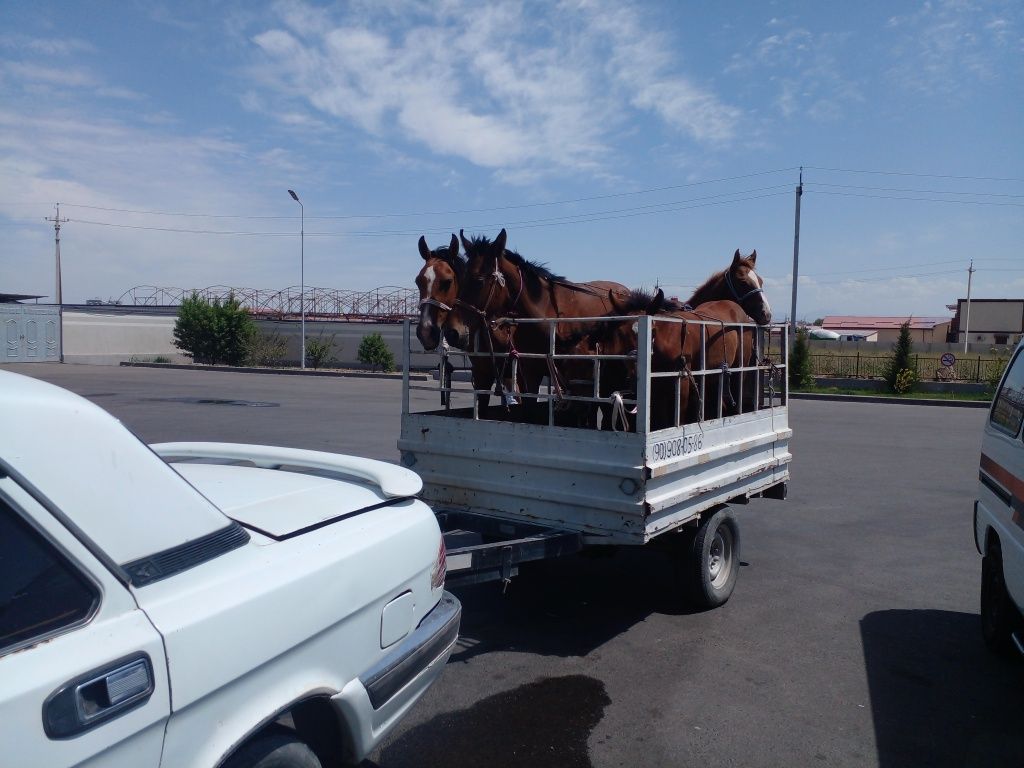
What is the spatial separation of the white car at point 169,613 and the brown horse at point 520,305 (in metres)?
2.90

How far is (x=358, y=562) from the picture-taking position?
2730mm

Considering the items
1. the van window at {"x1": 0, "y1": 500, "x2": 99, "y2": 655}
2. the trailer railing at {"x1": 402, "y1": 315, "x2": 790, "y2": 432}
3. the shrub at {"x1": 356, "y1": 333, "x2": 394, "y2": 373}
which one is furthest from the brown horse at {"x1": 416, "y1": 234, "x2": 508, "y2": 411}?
the shrub at {"x1": 356, "y1": 333, "x2": 394, "y2": 373}

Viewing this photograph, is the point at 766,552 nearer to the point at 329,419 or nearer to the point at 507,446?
the point at 507,446

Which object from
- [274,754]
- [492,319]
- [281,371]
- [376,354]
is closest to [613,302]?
[492,319]

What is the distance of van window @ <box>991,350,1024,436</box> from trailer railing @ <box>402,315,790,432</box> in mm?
1823

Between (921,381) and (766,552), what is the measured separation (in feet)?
84.4

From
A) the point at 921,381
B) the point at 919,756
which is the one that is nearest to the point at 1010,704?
the point at 919,756

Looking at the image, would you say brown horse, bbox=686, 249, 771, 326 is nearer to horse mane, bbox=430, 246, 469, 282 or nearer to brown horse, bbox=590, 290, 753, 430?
brown horse, bbox=590, 290, 753, 430

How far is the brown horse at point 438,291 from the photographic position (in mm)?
5551

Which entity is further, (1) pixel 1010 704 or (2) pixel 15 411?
(1) pixel 1010 704

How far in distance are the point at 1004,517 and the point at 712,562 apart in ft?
6.83

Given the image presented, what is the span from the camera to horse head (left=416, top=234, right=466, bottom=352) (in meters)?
5.54

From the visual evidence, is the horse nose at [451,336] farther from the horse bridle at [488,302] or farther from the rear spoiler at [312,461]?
the rear spoiler at [312,461]

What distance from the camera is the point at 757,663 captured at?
4945mm
